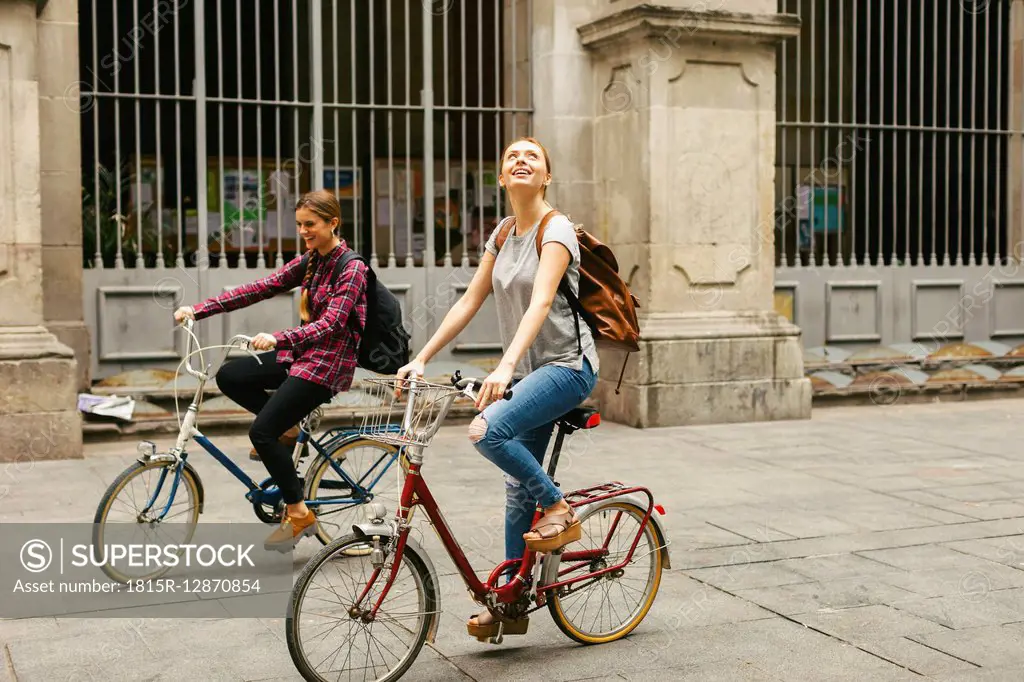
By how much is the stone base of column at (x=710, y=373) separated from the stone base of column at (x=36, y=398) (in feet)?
13.4

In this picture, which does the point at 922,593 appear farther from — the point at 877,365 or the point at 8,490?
the point at 877,365

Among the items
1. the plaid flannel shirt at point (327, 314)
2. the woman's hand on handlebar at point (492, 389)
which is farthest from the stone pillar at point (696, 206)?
the woman's hand on handlebar at point (492, 389)

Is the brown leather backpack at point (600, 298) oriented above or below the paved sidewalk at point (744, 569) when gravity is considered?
above

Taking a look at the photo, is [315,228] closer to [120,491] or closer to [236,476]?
[236,476]

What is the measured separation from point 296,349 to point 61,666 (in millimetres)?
1738

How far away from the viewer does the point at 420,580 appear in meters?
4.32

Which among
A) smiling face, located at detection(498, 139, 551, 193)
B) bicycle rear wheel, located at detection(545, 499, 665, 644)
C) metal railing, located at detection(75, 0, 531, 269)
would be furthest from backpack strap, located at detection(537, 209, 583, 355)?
metal railing, located at detection(75, 0, 531, 269)

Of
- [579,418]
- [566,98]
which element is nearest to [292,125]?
[566,98]

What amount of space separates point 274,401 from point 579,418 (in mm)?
1609

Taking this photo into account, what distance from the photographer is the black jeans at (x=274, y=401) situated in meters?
5.62

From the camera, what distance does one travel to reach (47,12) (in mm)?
9391

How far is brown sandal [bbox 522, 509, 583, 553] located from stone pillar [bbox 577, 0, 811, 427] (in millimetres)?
5781

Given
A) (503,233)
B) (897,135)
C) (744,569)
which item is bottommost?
(744,569)

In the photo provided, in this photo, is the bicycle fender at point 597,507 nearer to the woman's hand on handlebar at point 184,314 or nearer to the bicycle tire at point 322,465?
the bicycle tire at point 322,465
